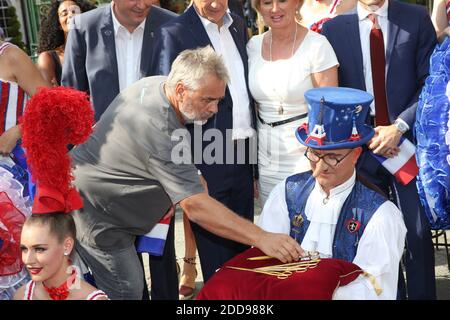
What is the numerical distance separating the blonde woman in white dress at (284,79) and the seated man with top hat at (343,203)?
16.7 inches

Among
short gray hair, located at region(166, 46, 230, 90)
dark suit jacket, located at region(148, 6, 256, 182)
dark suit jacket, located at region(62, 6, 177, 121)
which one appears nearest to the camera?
short gray hair, located at region(166, 46, 230, 90)

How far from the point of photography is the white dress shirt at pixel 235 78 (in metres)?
3.80

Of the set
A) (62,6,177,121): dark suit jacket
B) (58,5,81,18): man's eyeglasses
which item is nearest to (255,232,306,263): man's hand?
(62,6,177,121): dark suit jacket

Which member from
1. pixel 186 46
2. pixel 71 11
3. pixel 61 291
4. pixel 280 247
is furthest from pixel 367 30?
pixel 71 11

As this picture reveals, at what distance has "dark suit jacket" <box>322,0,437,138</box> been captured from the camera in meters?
3.56

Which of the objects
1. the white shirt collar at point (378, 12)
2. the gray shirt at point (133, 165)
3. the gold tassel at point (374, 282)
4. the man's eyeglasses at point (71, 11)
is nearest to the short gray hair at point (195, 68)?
the gray shirt at point (133, 165)

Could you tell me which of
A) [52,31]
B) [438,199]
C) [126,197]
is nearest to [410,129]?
[438,199]

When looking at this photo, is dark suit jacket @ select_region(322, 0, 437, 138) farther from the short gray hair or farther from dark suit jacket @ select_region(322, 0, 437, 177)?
the short gray hair

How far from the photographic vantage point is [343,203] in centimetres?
314

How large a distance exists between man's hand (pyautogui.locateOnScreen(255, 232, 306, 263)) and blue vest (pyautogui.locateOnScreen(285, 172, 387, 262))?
21 cm

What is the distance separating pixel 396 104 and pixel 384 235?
883mm

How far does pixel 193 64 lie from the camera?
310cm

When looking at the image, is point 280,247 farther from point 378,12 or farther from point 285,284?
point 378,12
